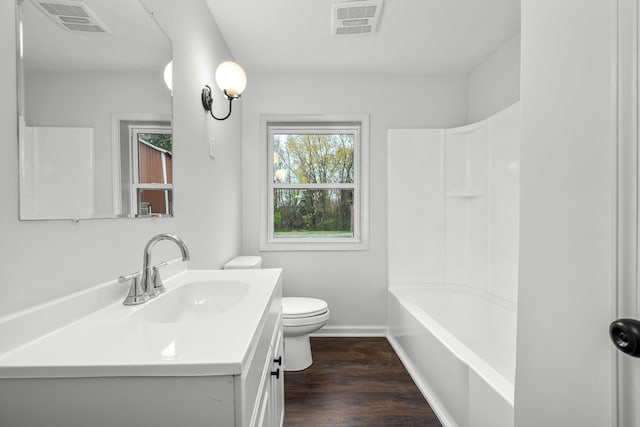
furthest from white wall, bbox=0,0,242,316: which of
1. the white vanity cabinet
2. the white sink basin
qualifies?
the white vanity cabinet

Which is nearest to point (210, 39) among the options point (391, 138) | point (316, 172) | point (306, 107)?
point (306, 107)

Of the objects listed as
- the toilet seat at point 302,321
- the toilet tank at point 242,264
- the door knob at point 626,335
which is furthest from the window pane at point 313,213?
the door knob at point 626,335

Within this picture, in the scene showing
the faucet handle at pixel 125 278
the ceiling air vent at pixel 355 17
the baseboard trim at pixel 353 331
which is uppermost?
the ceiling air vent at pixel 355 17

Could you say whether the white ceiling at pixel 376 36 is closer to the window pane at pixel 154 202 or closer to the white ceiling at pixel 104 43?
the white ceiling at pixel 104 43

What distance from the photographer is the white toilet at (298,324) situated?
7.14 feet

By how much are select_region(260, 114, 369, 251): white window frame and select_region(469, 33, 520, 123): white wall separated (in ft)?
3.13

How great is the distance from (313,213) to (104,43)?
2.20 metres

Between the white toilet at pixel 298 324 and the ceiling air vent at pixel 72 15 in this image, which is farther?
the white toilet at pixel 298 324

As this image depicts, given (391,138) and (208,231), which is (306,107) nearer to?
(391,138)

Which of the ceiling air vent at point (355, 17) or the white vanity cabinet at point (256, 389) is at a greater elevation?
the ceiling air vent at point (355, 17)

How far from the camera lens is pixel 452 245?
293cm

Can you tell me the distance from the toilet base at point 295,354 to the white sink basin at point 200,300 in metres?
1.14

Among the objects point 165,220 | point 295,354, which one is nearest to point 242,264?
point 295,354

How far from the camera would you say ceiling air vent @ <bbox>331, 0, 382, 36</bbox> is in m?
1.98
